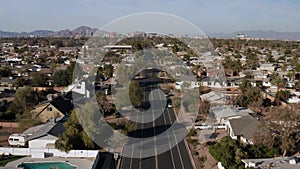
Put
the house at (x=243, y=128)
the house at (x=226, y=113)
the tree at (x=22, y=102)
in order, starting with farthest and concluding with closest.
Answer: the tree at (x=22, y=102) → the house at (x=226, y=113) → the house at (x=243, y=128)

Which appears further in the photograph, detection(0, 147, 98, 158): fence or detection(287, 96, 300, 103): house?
detection(287, 96, 300, 103): house

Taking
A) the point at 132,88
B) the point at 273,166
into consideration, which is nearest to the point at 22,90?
the point at 132,88

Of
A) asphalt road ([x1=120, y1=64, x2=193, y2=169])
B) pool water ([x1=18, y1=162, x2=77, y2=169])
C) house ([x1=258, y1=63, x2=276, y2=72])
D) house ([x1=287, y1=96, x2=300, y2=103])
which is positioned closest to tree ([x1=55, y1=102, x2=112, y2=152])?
pool water ([x1=18, y1=162, x2=77, y2=169])

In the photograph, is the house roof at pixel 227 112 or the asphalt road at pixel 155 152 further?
the house roof at pixel 227 112

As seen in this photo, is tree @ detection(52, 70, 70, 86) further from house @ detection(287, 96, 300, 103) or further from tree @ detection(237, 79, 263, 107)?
house @ detection(287, 96, 300, 103)

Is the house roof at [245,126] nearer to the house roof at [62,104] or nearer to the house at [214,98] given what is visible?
the house at [214,98]

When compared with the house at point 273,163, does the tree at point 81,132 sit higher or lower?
higher

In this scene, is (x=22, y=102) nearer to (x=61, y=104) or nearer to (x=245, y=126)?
(x=61, y=104)

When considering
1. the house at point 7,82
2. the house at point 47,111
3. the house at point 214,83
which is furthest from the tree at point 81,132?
the house at point 7,82
